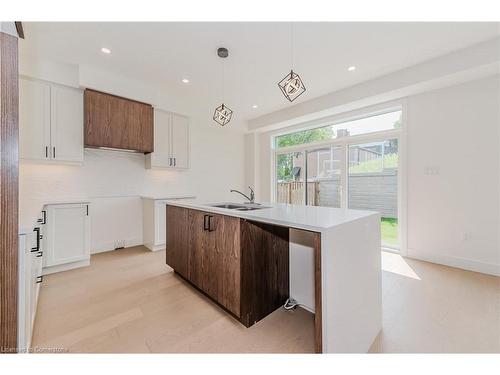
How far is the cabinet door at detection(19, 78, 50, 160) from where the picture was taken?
2.67 meters

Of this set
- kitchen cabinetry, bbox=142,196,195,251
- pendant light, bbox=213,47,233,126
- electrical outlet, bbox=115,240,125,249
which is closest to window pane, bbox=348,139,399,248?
pendant light, bbox=213,47,233,126

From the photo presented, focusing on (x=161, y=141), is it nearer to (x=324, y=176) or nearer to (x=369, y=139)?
(x=324, y=176)

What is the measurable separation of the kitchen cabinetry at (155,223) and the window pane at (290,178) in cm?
268

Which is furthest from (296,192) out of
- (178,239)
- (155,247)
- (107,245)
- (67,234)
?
(67,234)

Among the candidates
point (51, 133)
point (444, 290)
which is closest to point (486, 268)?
point (444, 290)

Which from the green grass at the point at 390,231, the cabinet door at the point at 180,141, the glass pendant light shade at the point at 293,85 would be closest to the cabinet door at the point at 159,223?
the cabinet door at the point at 180,141

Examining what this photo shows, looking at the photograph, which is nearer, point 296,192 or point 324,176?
point 324,176

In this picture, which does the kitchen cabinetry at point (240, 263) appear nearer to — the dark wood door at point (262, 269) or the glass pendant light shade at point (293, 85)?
the dark wood door at point (262, 269)

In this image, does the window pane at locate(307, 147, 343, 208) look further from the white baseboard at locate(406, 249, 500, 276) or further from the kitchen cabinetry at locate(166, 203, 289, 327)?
the kitchen cabinetry at locate(166, 203, 289, 327)

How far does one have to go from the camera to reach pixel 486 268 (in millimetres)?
2650

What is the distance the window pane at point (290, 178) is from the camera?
4938 mm

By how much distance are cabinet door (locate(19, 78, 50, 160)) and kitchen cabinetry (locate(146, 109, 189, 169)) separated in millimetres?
1358

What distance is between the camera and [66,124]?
9.68 ft

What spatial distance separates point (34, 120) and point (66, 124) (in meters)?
0.31
